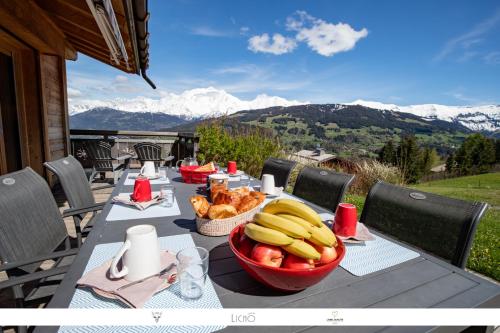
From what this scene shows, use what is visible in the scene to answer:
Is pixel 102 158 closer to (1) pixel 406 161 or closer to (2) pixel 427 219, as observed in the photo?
(2) pixel 427 219

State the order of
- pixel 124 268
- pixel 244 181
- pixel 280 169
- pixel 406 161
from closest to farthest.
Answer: pixel 124 268, pixel 244 181, pixel 280 169, pixel 406 161

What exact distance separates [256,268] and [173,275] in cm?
28

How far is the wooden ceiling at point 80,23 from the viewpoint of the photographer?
3.25 meters

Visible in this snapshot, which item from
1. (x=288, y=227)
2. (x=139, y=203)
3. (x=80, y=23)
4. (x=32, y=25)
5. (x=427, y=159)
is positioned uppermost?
(x=80, y=23)

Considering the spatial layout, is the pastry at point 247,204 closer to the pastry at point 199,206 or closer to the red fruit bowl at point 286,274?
the pastry at point 199,206

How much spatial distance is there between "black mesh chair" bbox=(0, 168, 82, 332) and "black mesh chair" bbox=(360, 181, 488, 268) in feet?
5.19

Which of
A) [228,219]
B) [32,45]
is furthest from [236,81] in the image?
[228,219]

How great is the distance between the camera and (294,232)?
0.69 m

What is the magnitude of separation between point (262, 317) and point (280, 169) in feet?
6.59

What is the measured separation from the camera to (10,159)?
3814 mm

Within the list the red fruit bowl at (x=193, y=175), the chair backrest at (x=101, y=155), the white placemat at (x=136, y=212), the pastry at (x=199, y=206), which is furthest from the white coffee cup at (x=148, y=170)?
the chair backrest at (x=101, y=155)

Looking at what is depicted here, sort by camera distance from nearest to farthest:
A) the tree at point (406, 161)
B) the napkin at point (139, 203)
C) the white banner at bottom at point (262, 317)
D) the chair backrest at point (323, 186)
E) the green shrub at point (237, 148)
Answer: the white banner at bottom at point (262, 317) → the napkin at point (139, 203) → the chair backrest at point (323, 186) → the green shrub at point (237, 148) → the tree at point (406, 161)

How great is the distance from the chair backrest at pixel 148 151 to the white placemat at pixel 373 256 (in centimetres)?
451

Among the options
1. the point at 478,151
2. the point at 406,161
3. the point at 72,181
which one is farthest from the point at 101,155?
the point at 478,151
